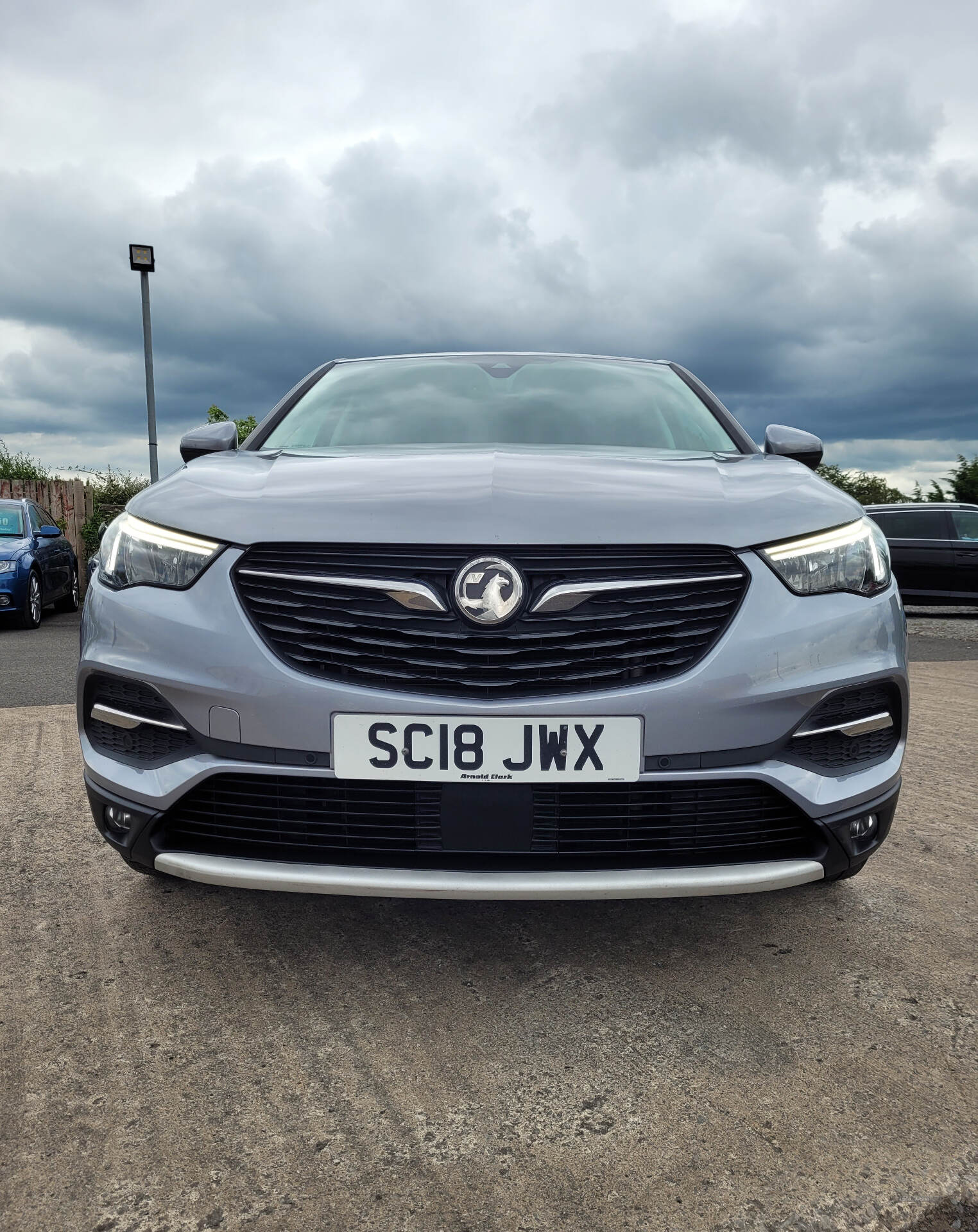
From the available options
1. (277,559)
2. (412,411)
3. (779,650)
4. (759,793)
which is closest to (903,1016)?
(759,793)

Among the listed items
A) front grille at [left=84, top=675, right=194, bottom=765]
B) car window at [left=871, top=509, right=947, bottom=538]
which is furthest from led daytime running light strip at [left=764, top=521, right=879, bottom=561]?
car window at [left=871, top=509, right=947, bottom=538]

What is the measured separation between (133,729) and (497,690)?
75 cm

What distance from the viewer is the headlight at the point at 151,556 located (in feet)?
6.52

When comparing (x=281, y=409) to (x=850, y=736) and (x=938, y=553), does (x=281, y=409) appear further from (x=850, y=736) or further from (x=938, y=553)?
(x=938, y=553)

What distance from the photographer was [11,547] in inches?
400

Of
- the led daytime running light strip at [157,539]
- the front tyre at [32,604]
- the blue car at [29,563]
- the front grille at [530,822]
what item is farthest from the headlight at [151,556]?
the front tyre at [32,604]

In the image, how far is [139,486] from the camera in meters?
20.5

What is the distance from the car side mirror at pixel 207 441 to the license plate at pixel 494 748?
1351mm

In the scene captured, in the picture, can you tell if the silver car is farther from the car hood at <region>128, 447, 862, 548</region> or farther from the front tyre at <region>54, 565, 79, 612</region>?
the front tyre at <region>54, 565, 79, 612</region>

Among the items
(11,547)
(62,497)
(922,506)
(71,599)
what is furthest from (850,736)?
(62,497)

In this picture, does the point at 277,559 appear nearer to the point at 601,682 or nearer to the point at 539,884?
the point at 601,682

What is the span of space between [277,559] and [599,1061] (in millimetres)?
1095

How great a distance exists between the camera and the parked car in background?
39.4 ft

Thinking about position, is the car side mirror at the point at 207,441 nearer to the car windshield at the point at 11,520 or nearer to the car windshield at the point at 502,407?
the car windshield at the point at 502,407
